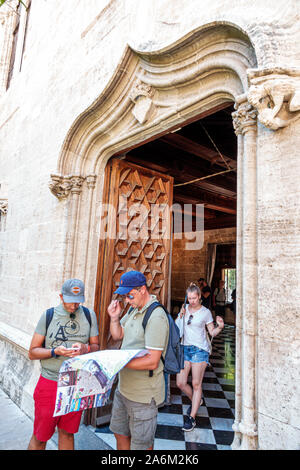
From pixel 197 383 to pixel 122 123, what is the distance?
2.73 m

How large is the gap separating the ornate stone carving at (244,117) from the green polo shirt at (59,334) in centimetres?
167

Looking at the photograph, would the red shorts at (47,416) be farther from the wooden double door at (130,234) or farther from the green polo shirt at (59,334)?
the wooden double door at (130,234)

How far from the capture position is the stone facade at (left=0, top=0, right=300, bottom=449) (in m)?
1.57

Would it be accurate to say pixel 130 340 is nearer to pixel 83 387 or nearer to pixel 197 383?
pixel 83 387

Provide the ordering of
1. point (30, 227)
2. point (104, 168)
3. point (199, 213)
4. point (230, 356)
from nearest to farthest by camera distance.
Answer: point (104, 168) → point (30, 227) → point (230, 356) → point (199, 213)

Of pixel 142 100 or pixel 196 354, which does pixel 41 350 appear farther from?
pixel 142 100

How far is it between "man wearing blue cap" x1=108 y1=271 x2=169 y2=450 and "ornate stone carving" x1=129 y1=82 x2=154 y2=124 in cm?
169

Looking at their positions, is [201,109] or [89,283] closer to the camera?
[201,109]

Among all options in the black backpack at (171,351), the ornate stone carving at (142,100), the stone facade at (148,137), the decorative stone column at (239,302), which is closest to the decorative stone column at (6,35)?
the stone facade at (148,137)

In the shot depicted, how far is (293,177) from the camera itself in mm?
1573

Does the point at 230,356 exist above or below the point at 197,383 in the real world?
below

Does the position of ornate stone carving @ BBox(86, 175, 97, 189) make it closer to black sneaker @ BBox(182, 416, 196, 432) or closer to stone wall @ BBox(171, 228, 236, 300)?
black sneaker @ BBox(182, 416, 196, 432)

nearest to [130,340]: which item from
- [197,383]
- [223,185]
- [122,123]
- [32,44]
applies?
[197,383]

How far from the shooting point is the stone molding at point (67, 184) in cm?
345
